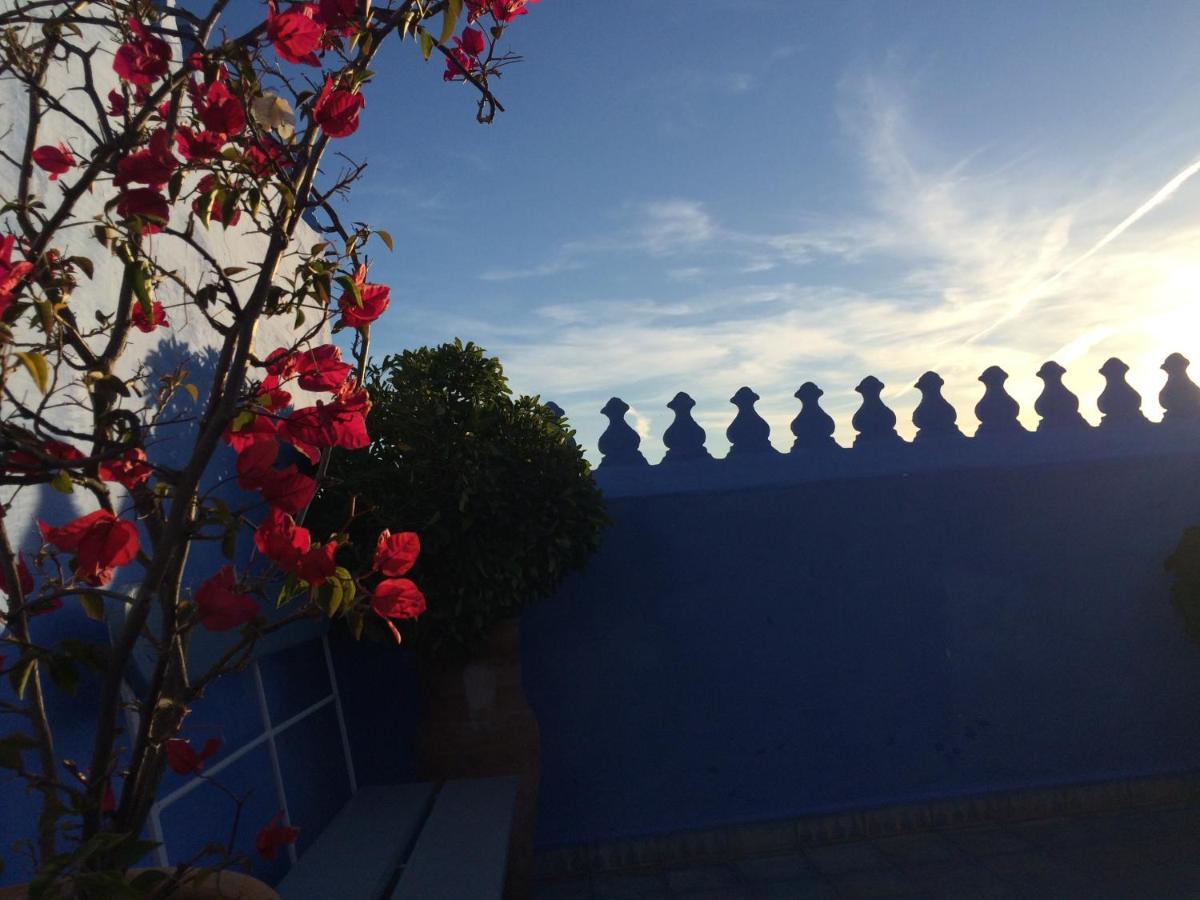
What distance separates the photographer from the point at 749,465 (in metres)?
5.23

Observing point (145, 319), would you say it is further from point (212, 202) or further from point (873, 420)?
point (873, 420)

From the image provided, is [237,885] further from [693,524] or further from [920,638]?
[920,638]

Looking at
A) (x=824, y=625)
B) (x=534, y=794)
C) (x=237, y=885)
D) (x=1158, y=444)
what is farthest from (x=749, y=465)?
(x=237, y=885)

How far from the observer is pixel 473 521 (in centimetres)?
388

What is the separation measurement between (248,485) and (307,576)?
0.65ft

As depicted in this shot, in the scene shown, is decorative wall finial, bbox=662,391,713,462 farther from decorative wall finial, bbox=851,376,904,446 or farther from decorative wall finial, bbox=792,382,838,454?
decorative wall finial, bbox=851,376,904,446

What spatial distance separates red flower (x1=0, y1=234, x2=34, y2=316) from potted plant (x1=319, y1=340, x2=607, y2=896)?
89.2 inches

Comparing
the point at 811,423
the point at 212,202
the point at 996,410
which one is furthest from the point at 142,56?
the point at 996,410

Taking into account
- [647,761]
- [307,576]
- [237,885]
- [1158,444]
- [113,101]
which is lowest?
[647,761]

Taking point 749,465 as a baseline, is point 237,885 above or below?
below

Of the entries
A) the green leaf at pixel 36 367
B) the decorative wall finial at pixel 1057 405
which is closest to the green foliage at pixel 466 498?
the green leaf at pixel 36 367

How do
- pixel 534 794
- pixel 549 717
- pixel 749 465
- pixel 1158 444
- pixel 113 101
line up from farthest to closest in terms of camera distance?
1. pixel 1158 444
2. pixel 749 465
3. pixel 549 717
4. pixel 534 794
5. pixel 113 101

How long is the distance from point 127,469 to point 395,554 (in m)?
0.46

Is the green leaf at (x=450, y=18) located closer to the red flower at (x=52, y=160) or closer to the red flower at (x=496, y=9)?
the red flower at (x=496, y=9)
